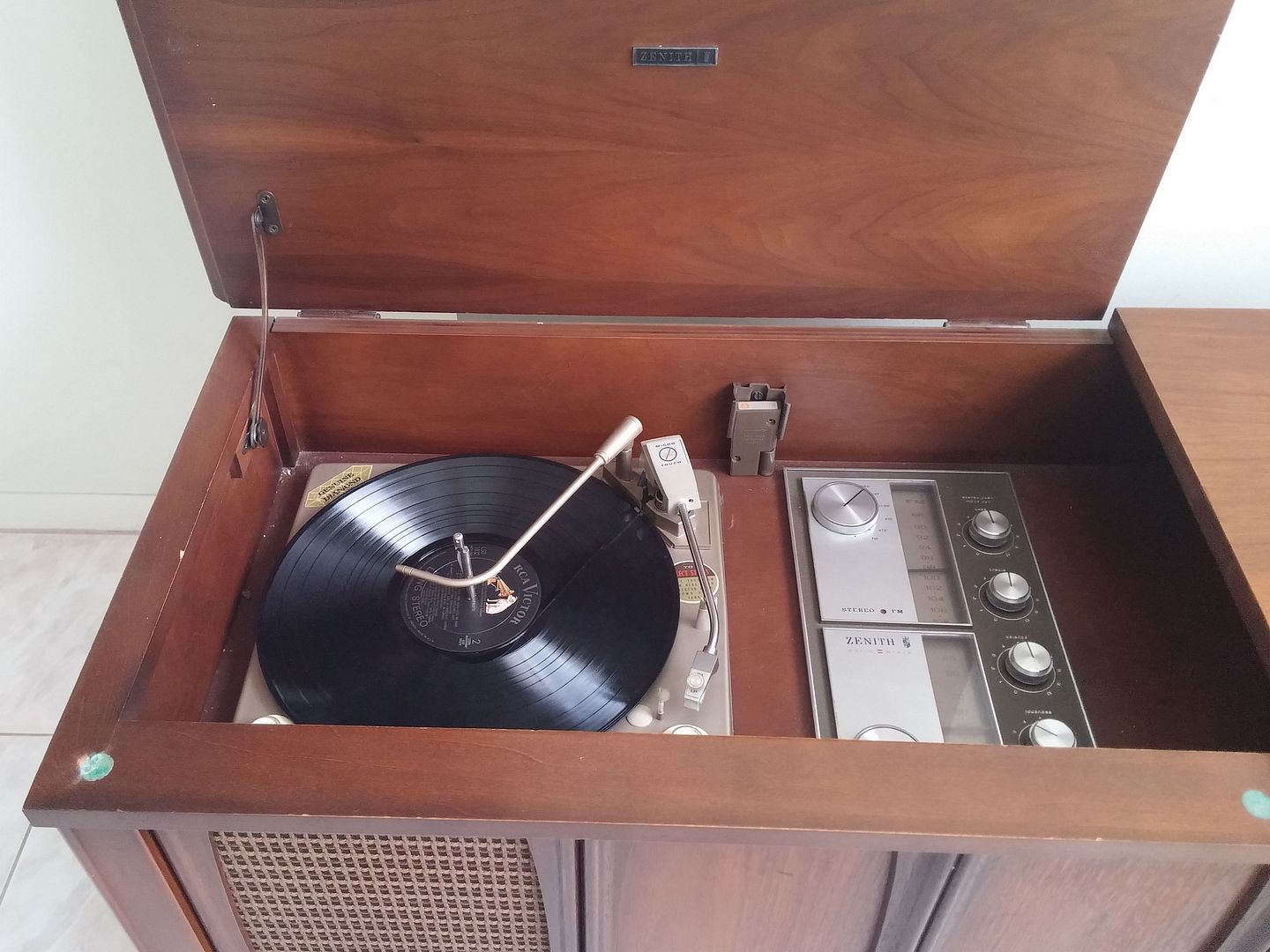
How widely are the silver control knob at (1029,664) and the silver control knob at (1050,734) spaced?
0.16 ft

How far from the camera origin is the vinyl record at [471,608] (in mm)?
925

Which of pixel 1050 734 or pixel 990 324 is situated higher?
pixel 990 324

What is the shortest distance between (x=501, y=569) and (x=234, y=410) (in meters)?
0.33

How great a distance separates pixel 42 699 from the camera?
1644mm

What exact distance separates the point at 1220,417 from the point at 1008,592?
0.89 ft

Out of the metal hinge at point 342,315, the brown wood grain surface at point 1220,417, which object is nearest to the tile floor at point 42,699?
the metal hinge at point 342,315

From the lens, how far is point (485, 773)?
2.30 ft

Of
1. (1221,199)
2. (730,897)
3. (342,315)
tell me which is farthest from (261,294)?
(1221,199)

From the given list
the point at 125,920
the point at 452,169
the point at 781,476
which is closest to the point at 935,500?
the point at 781,476

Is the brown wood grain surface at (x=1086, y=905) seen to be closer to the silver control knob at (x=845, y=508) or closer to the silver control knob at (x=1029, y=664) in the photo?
the silver control knob at (x=1029, y=664)

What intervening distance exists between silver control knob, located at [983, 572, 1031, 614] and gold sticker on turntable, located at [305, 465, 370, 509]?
2.39ft

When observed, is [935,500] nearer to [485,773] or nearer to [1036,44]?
[1036,44]

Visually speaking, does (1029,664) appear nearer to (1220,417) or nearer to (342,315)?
(1220,417)

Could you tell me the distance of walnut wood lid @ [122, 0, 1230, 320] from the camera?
0.91 meters
